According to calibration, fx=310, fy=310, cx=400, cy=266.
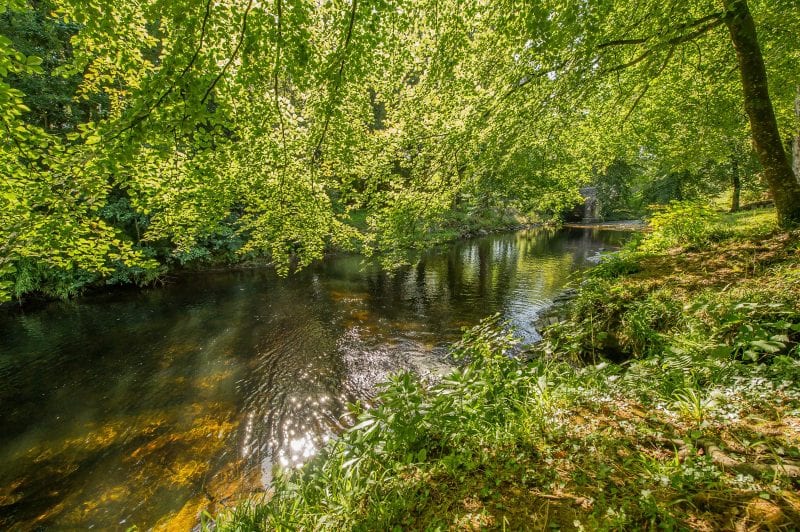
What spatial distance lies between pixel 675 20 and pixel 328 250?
21.6 metres

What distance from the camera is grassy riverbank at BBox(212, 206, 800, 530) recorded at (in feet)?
6.29

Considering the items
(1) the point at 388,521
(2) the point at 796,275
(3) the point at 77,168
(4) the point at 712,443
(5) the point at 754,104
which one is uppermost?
(5) the point at 754,104

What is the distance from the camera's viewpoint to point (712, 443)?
2223 millimetres

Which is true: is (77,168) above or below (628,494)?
above

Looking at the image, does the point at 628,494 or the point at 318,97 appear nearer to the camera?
the point at 628,494

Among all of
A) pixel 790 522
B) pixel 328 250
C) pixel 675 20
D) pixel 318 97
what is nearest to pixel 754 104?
pixel 675 20

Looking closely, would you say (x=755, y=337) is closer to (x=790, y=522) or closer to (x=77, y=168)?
(x=790, y=522)

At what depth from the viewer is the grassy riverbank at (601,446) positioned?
1918mm

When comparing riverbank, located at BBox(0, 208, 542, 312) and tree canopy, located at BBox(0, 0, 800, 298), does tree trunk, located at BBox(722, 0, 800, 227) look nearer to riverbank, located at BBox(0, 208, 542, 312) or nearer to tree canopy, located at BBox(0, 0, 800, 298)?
tree canopy, located at BBox(0, 0, 800, 298)

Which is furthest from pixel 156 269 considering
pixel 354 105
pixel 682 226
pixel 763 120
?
pixel 763 120

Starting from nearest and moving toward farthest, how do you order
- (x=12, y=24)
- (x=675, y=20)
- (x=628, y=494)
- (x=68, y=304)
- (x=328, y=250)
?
1. (x=628, y=494)
2. (x=675, y=20)
3. (x=12, y=24)
4. (x=68, y=304)
5. (x=328, y=250)

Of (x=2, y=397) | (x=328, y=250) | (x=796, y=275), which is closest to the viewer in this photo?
(x=796, y=275)

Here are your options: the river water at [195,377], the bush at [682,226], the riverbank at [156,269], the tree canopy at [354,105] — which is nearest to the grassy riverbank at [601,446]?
the river water at [195,377]

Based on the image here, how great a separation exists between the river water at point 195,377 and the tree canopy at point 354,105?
132 inches
